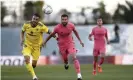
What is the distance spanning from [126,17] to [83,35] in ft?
27.6

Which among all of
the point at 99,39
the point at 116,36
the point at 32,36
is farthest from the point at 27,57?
the point at 116,36

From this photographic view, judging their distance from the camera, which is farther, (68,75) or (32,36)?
(68,75)

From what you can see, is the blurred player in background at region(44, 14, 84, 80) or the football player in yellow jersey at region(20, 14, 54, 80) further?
the blurred player in background at region(44, 14, 84, 80)

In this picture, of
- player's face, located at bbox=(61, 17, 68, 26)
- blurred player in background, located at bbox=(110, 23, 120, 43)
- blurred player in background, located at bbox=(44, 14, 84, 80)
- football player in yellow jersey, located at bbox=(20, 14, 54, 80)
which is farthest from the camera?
blurred player in background, located at bbox=(110, 23, 120, 43)

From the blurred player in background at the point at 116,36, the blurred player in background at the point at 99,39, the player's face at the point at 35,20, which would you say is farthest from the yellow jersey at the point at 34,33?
the blurred player in background at the point at 116,36

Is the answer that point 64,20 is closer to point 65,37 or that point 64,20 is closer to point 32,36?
point 65,37

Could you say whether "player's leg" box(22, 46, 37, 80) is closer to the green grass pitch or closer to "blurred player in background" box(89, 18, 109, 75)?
the green grass pitch

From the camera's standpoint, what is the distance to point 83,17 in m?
53.5

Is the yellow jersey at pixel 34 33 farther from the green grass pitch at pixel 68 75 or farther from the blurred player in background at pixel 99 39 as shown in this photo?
the blurred player in background at pixel 99 39

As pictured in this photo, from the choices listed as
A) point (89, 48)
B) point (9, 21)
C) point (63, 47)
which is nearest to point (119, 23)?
point (89, 48)

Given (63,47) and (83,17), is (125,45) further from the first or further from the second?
(63,47)

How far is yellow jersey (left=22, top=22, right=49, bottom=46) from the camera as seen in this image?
18812 mm

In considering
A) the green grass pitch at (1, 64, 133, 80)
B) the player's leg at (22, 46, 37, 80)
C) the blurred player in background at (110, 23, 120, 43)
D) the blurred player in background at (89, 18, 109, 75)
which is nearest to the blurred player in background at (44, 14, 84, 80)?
the player's leg at (22, 46, 37, 80)

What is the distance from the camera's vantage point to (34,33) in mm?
18953
